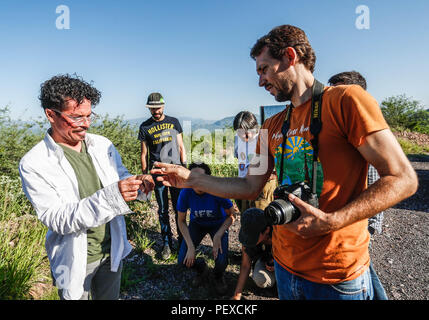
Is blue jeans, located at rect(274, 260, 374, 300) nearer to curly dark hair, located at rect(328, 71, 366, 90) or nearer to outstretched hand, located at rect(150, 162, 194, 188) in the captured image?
outstretched hand, located at rect(150, 162, 194, 188)

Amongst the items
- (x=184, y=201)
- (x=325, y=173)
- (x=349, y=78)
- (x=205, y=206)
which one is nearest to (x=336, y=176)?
(x=325, y=173)

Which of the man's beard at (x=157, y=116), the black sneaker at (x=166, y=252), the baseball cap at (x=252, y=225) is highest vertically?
the man's beard at (x=157, y=116)

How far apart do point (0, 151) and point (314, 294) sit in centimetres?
632

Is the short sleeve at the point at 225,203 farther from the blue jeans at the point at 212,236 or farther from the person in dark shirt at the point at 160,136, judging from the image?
the person in dark shirt at the point at 160,136

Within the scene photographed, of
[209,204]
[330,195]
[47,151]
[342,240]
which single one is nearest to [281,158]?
[330,195]

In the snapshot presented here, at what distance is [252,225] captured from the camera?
1634 millimetres

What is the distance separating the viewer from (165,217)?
4359 millimetres

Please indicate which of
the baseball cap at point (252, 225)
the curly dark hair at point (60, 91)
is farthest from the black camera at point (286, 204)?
the curly dark hair at point (60, 91)

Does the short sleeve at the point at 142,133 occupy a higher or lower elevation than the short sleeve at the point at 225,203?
higher

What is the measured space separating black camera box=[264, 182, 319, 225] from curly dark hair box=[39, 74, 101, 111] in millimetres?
1765

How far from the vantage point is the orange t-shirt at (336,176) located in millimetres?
Answer: 1315

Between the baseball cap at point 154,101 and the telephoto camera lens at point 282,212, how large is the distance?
367cm

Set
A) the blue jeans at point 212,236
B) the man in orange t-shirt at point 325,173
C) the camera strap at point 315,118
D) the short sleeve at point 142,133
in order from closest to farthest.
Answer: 1. the man in orange t-shirt at point 325,173
2. the camera strap at point 315,118
3. the blue jeans at point 212,236
4. the short sleeve at point 142,133
